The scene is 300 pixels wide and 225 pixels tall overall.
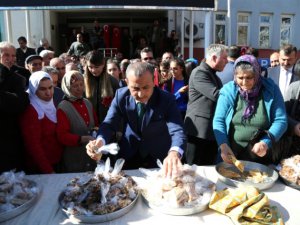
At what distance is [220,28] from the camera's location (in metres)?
13.4

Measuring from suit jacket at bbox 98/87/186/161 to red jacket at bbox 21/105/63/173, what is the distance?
1.60 feet

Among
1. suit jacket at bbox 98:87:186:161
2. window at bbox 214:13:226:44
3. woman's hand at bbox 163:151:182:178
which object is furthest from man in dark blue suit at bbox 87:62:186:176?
window at bbox 214:13:226:44

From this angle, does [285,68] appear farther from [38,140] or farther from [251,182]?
[38,140]

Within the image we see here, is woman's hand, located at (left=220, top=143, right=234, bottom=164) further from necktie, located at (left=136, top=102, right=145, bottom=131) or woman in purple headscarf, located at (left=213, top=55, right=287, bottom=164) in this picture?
necktie, located at (left=136, top=102, right=145, bottom=131)

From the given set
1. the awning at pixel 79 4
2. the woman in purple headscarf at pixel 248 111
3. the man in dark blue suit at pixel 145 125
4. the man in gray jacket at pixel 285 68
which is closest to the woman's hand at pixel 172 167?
the man in dark blue suit at pixel 145 125

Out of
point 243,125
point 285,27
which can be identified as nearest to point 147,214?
point 243,125

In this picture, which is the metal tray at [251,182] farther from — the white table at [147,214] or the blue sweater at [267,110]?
the blue sweater at [267,110]

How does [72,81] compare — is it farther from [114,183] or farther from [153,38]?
[153,38]

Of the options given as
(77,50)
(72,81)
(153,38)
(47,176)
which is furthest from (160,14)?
(47,176)

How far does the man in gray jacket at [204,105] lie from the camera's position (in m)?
2.79

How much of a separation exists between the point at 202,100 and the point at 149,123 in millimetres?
990

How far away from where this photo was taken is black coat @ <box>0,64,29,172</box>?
1.92 metres

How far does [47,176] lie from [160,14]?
11.8 metres

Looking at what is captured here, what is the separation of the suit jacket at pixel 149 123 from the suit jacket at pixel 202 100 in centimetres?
80
